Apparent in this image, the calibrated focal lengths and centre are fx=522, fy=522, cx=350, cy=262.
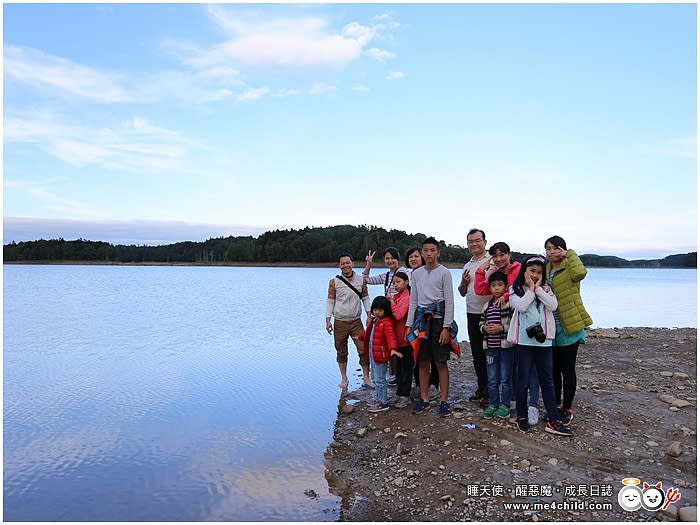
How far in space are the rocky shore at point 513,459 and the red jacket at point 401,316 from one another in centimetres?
81

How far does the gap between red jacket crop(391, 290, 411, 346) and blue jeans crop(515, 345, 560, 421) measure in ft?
4.53

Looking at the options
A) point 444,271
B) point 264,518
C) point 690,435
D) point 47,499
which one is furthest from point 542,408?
point 47,499

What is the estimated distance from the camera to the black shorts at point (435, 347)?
212 inches

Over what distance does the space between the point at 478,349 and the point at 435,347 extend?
1.72 ft

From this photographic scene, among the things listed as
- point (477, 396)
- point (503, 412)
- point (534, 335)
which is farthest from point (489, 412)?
point (534, 335)

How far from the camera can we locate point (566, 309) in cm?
486

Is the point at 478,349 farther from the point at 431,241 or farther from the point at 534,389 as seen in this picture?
the point at 431,241

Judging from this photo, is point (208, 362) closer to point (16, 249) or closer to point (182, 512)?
point (182, 512)

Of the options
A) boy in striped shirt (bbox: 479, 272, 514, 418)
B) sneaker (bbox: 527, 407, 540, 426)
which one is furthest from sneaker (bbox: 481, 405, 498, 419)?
sneaker (bbox: 527, 407, 540, 426)

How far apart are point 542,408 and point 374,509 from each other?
2387 mm

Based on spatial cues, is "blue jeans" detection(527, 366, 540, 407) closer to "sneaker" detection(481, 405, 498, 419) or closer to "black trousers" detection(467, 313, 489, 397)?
"sneaker" detection(481, 405, 498, 419)

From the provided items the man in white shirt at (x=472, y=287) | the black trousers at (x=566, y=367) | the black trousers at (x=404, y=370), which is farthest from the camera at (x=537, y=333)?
the black trousers at (x=404, y=370)

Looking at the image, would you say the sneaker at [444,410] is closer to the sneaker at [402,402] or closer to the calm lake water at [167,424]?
the sneaker at [402,402]

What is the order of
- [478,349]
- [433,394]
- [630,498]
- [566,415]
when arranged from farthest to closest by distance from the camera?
[433,394]
[478,349]
[566,415]
[630,498]
